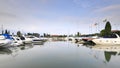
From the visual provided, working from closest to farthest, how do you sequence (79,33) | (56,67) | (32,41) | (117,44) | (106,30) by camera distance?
(56,67), (117,44), (32,41), (106,30), (79,33)

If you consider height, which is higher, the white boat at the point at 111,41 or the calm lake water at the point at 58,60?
the white boat at the point at 111,41

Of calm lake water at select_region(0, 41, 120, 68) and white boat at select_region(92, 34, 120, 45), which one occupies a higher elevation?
white boat at select_region(92, 34, 120, 45)

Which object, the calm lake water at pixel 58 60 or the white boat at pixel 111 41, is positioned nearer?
the calm lake water at pixel 58 60

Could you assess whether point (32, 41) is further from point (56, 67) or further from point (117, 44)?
point (56, 67)

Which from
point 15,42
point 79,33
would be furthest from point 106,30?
A: point 15,42

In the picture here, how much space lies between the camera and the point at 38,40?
3688 cm

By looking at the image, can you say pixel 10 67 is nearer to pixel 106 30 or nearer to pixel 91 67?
pixel 91 67

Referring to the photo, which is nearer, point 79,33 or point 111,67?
point 111,67

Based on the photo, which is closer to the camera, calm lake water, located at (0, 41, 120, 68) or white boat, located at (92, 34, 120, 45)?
calm lake water, located at (0, 41, 120, 68)

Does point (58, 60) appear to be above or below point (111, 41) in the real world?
below

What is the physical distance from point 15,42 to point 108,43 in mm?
16572

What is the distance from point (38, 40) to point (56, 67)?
28.7 m

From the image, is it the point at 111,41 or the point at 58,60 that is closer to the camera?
the point at 58,60

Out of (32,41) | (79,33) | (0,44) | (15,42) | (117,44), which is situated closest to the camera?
(0,44)
